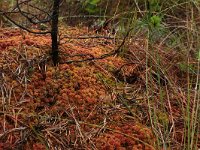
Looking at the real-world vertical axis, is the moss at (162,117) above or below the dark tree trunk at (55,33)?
below

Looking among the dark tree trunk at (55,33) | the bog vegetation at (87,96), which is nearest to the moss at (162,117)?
the bog vegetation at (87,96)

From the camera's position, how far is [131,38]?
2.42 m

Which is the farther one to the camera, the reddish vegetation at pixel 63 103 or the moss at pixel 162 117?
the moss at pixel 162 117

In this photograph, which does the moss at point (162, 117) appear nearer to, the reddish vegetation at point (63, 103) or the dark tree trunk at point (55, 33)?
the reddish vegetation at point (63, 103)

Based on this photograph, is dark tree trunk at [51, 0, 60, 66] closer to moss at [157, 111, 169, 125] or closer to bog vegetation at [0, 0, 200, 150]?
bog vegetation at [0, 0, 200, 150]

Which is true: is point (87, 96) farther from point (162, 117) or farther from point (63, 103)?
point (162, 117)

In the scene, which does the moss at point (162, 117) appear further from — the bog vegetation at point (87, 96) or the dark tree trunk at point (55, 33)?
the dark tree trunk at point (55, 33)

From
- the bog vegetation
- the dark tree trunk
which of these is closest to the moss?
the bog vegetation

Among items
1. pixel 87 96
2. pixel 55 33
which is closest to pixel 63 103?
pixel 87 96

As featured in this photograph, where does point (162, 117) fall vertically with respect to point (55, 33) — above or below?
below

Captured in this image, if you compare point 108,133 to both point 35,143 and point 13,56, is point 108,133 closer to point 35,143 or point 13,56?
point 35,143

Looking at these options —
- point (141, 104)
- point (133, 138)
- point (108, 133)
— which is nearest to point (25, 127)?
point (108, 133)

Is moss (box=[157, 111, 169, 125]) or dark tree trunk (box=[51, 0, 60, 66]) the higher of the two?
dark tree trunk (box=[51, 0, 60, 66])

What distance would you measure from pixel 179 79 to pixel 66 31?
87 centimetres
